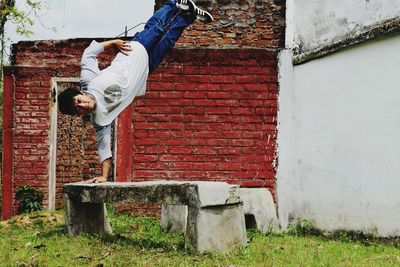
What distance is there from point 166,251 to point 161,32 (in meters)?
2.23

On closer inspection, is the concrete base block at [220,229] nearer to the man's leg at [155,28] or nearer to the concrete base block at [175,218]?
the concrete base block at [175,218]

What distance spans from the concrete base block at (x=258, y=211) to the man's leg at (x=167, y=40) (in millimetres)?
1895

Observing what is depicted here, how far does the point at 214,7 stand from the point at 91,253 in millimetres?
4241

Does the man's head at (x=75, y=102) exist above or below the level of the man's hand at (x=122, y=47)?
below

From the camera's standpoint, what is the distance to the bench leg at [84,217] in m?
5.57

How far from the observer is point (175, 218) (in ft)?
20.6

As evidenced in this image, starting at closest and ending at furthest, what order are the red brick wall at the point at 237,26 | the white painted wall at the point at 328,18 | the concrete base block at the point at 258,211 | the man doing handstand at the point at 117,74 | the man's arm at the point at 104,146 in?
the man doing handstand at the point at 117,74
the man's arm at the point at 104,146
the white painted wall at the point at 328,18
the concrete base block at the point at 258,211
the red brick wall at the point at 237,26

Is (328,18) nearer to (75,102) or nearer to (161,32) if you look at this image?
(161,32)

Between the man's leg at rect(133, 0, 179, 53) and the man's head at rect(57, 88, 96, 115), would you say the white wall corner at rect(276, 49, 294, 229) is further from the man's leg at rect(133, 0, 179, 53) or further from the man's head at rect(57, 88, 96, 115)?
the man's head at rect(57, 88, 96, 115)

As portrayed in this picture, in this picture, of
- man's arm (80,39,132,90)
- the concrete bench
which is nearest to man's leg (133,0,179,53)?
man's arm (80,39,132,90)

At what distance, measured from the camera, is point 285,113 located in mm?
7312

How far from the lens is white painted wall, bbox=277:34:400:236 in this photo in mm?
5750

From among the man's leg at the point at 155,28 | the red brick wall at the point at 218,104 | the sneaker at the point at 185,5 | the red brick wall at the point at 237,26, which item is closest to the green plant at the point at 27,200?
the red brick wall at the point at 218,104

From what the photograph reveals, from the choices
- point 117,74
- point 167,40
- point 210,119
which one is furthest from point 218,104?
point 117,74
